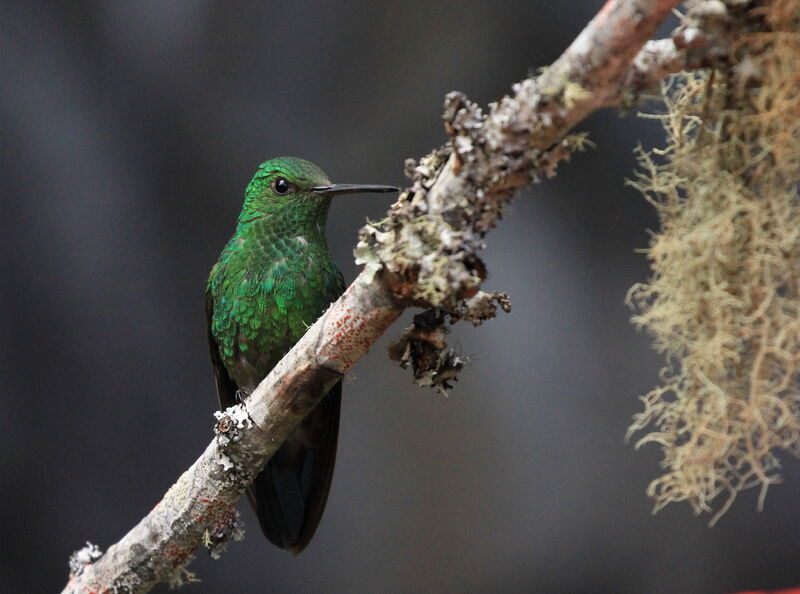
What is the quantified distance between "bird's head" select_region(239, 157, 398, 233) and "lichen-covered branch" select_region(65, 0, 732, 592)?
0.42 meters

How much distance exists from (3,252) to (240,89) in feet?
2.37

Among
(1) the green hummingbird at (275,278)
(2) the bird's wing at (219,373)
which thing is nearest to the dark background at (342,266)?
(2) the bird's wing at (219,373)

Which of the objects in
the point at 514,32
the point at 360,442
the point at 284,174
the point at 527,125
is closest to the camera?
the point at 527,125

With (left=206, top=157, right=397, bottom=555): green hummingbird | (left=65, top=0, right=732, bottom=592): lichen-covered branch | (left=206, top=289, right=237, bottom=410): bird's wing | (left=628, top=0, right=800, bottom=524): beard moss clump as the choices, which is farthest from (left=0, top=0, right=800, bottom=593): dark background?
(left=628, top=0, right=800, bottom=524): beard moss clump

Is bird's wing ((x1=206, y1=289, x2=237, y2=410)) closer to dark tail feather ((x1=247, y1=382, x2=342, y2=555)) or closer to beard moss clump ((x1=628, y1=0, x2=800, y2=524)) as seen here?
dark tail feather ((x1=247, y1=382, x2=342, y2=555))

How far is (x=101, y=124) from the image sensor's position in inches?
83.1

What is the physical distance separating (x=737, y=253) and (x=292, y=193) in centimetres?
85

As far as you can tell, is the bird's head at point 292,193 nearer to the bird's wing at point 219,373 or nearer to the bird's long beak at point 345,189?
the bird's long beak at point 345,189

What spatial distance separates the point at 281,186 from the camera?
153cm

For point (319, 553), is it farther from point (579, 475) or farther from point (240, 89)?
point (240, 89)

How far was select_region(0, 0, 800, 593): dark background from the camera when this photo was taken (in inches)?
82.6

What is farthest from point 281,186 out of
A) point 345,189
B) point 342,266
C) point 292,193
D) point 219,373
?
point 342,266

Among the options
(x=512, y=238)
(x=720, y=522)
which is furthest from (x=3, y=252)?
(x=720, y=522)

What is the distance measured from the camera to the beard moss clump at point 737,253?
84 centimetres
